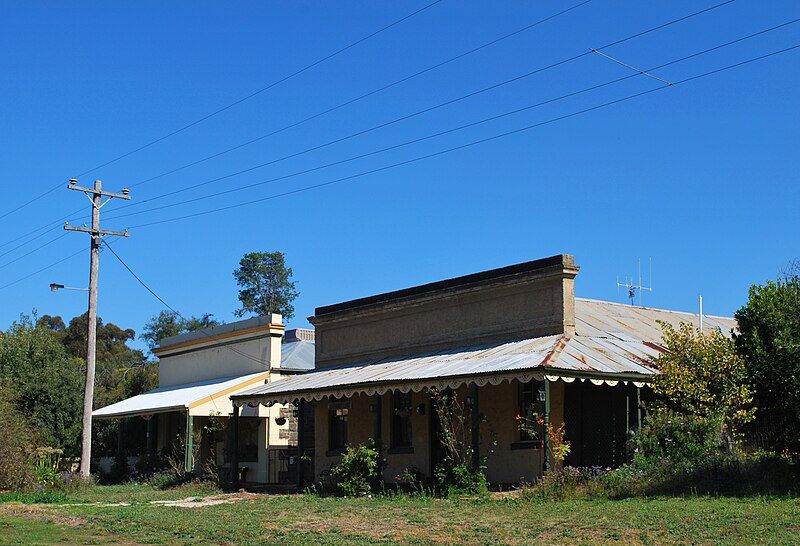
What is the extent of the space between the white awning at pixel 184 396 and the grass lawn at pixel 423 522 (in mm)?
9622

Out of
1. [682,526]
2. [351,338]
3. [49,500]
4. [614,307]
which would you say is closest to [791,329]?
[682,526]

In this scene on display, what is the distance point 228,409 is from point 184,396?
240cm

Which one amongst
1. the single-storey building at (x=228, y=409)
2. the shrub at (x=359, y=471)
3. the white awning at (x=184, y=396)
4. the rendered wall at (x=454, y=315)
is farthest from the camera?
the white awning at (x=184, y=396)

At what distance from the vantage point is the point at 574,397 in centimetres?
2141

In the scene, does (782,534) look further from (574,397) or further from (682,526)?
(574,397)

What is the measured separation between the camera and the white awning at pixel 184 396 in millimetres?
30844

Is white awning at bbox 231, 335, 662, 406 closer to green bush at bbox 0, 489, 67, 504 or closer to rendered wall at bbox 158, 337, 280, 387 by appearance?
green bush at bbox 0, 489, 67, 504

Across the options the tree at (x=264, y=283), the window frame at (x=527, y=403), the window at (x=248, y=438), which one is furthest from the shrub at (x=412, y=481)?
the tree at (x=264, y=283)

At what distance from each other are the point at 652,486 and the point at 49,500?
47.7 feet

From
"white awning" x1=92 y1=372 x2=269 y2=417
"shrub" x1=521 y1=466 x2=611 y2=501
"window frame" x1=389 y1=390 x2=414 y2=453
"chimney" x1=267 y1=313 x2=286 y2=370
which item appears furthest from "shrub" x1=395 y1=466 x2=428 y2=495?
"chimney" x1=267 y1=313 x2=286 y2=370

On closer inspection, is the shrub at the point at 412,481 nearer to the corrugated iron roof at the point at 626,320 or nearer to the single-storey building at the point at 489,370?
the single-storey building at the point at 489,370

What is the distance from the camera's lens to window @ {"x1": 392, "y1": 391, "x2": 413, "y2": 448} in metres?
25.0

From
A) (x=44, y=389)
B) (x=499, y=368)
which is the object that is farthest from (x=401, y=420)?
(x=44, y=389)

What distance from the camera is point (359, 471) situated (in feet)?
72.8
